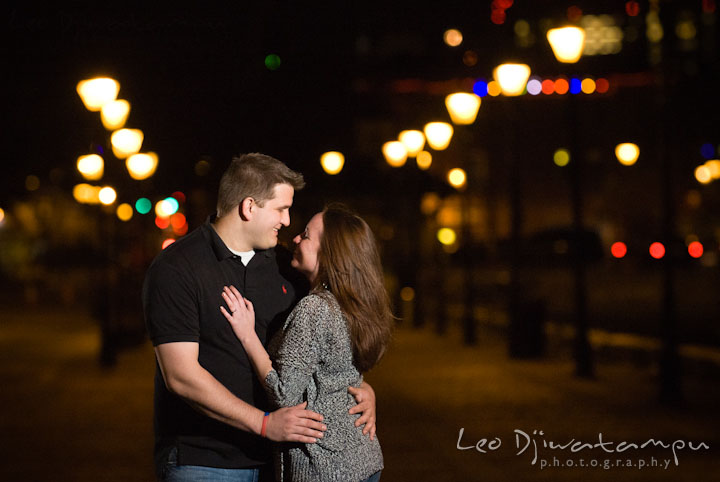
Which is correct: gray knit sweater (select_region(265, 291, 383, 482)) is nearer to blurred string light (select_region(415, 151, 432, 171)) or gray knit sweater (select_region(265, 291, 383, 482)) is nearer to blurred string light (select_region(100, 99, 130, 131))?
blurred string light (select_region(100, 99, 130, 131))

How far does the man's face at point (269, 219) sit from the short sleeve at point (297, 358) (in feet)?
1.42

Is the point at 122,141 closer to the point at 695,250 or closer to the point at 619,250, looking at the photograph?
the point at 695,250

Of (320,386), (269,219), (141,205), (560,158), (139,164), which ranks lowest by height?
(320,386)

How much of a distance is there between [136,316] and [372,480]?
16.7 m

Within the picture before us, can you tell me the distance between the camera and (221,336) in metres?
3.55

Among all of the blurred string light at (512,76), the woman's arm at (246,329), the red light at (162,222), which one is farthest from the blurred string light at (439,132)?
the red light at (162,222)

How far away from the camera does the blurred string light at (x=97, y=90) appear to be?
13414mm

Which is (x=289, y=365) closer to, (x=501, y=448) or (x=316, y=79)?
(x=501, y=448)

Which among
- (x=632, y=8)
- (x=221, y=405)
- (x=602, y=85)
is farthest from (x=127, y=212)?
(x=221, y=405)

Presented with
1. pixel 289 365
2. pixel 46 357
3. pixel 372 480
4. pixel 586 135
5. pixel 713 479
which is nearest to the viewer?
pixel 289 365

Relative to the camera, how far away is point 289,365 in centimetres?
334

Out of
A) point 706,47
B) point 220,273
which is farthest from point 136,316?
point 706,47

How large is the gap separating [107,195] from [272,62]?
405 centimetres

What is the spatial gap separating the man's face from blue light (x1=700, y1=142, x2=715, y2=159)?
2209 inches
